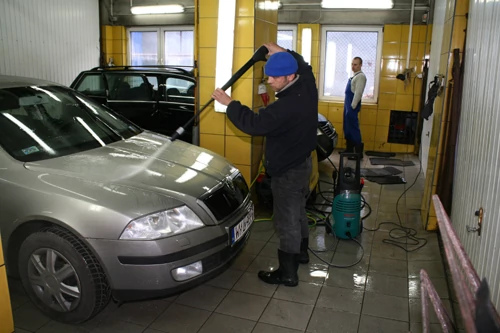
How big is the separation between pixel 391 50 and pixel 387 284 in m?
6.30

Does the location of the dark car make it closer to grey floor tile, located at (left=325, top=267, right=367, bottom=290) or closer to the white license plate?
the white license plate

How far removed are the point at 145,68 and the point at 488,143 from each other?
19.4 feet

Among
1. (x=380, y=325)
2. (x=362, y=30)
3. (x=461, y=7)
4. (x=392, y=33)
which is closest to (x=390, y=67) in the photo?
(x=392, y=33)

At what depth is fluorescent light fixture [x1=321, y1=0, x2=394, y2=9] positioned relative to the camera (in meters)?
8.32

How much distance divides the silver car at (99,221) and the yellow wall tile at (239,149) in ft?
5.77

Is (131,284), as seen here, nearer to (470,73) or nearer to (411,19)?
(470,73)

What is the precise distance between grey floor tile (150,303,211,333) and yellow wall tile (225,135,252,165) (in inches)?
89.8

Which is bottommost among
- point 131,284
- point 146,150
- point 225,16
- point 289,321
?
point 289,321

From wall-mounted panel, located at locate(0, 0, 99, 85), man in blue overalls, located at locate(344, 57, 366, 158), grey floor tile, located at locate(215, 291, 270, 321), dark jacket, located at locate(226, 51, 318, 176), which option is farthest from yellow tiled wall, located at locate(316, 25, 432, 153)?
grey floor tile, located at locate(215, 291, 270, 321)

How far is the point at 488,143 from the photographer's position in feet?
8.46

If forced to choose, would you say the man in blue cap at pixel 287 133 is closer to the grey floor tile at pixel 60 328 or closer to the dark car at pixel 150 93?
the grey floor tile at pixel 60 328

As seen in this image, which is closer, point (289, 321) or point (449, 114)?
point (289, 321)

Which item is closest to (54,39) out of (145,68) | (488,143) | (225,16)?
(145,68)

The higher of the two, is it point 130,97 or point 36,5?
point 36,5
